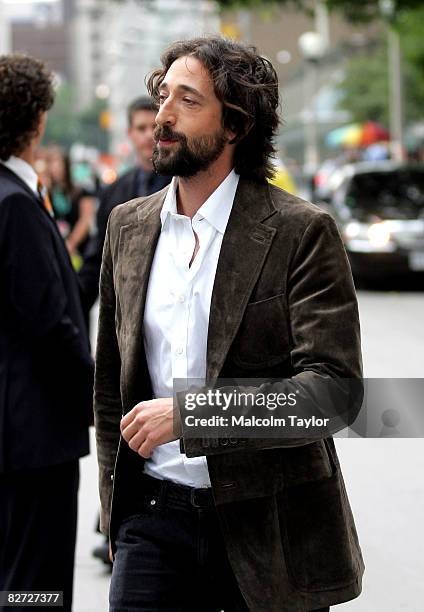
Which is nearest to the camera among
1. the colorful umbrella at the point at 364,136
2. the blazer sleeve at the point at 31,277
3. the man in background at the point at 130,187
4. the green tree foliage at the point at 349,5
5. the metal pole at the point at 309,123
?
the blazer sleeve at the point at 31,277

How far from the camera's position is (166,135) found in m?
2.72

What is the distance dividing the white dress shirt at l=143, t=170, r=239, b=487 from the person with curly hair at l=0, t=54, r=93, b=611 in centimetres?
79

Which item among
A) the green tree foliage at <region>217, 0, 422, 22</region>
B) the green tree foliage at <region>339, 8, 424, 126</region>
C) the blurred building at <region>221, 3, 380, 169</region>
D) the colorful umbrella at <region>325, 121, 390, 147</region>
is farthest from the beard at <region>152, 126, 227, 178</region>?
the blurred building at <region>221, 3, 380, 169</region>

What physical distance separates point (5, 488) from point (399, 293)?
14.3 m

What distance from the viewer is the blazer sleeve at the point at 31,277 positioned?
3.52m

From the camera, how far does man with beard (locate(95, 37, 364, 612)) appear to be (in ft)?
8.37

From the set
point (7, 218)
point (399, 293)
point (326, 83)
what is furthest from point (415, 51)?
point (326, 83)

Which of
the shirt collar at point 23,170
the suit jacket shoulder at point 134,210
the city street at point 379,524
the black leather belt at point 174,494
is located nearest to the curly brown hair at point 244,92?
the suit jacket shoulder at point 134,210

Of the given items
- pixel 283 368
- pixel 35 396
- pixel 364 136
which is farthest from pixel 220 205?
pixel 364 136

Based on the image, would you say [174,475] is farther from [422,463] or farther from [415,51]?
[415,51]

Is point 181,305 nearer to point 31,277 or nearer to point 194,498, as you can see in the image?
point 194,498

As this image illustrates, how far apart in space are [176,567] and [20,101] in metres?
1.61

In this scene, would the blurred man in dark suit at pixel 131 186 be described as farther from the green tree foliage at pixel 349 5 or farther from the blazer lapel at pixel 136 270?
the green tree foliage at pixel 349 5

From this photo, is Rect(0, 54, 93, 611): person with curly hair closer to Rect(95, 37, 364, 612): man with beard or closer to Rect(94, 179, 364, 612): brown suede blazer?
Rect(95, 37, 364, 612): man with beard
